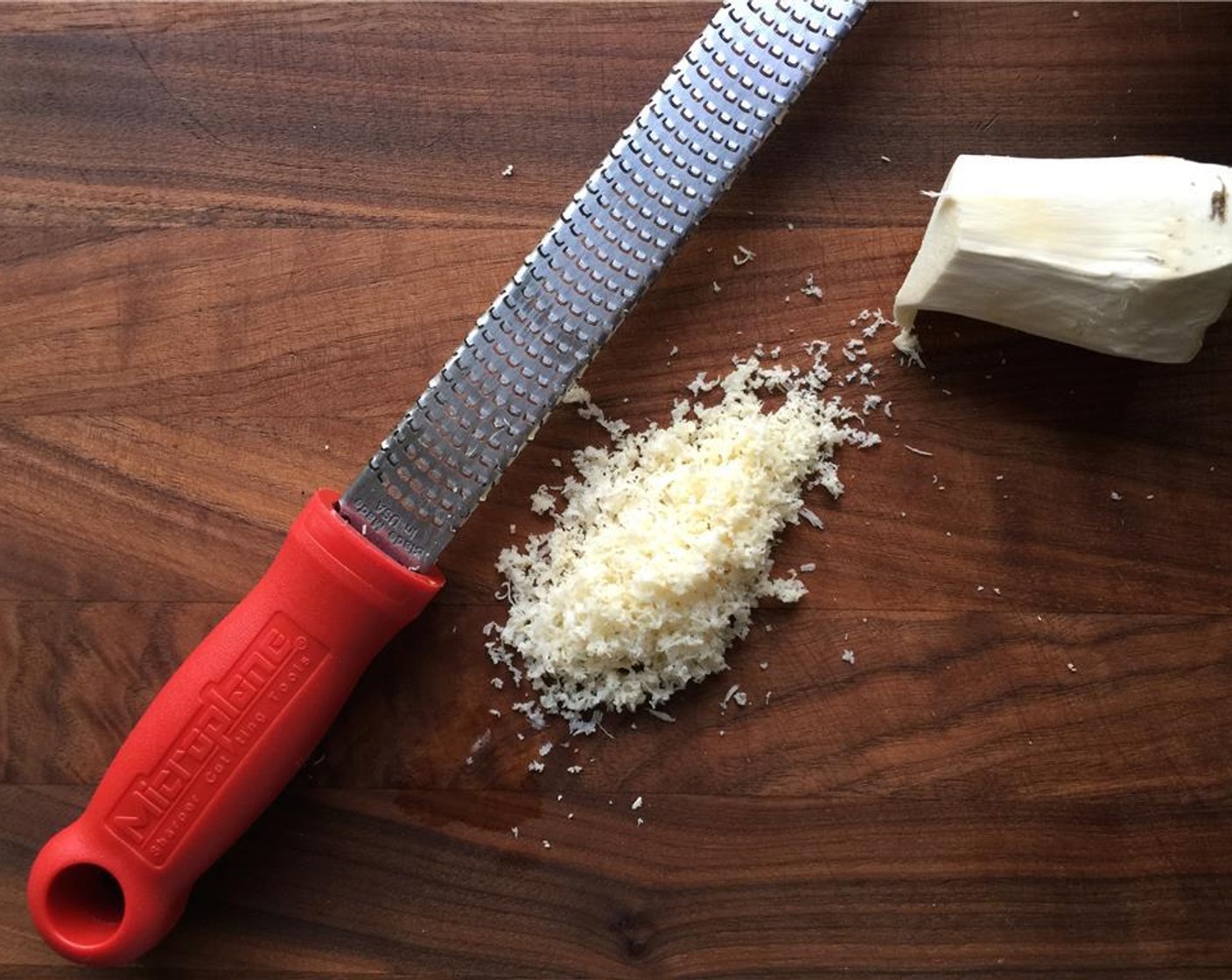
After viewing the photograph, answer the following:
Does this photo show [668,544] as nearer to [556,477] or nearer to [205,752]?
[556,477]

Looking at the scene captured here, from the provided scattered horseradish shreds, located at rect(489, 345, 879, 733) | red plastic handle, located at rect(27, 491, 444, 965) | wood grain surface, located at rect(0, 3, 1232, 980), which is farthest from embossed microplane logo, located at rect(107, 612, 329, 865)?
scattered horseradish shreds, located at rect(489, 345, 879, 733)

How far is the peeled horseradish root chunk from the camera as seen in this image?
1041 mm

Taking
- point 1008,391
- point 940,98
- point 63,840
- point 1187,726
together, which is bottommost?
point 1187,726

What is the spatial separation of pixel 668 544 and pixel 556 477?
0.49ft

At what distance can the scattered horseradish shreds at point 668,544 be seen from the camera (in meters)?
1.08

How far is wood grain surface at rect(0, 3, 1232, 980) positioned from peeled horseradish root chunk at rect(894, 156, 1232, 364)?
7 cm

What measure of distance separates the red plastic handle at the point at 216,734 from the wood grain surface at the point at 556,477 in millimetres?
111

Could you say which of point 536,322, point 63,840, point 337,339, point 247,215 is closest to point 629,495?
point 536,322

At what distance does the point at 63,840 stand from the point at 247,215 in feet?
2.10

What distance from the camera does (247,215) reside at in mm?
1166

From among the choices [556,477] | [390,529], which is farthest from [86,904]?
[556,477]

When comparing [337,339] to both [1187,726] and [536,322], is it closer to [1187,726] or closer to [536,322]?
[536,322]

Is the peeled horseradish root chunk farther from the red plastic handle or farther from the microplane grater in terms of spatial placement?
the red plastic handle

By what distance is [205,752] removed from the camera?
3.33 feet
